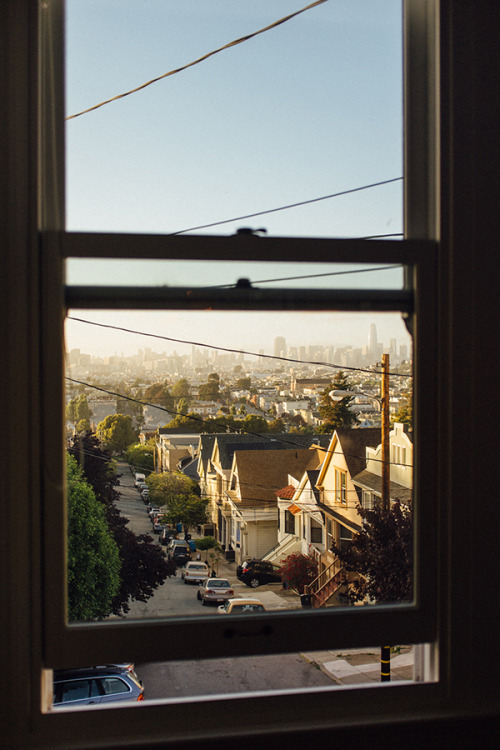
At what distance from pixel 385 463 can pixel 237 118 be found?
0.87 m

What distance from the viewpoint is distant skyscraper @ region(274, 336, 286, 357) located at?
121cm

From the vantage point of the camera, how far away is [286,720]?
1092 millimetres

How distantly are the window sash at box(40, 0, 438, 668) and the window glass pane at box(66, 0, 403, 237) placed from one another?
0.20 ft

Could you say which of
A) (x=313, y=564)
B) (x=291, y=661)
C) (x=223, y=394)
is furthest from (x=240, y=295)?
(x=291, y=661)

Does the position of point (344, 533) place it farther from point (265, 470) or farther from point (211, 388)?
point (211, 388)

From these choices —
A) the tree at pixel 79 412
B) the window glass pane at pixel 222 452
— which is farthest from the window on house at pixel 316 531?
the tree at pixel 79 412

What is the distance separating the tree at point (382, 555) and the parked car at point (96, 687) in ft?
1.62

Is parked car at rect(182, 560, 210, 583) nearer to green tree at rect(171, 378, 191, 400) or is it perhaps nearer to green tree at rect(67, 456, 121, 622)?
green tree at rect(67, 456, 121, 622)

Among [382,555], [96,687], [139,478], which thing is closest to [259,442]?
[139,478]

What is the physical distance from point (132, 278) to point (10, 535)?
0.56 meters

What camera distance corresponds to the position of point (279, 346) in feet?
3.98

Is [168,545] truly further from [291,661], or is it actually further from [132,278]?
[132,278]

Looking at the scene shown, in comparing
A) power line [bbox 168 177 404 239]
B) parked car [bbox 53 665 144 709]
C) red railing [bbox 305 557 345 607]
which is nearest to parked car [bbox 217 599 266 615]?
red railing [bbox 305 557 345 607]

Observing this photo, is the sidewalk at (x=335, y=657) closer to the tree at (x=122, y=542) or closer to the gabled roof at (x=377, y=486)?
the tree at (x=122, y=542)
